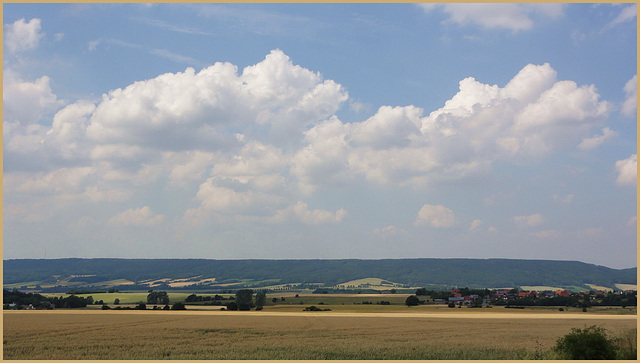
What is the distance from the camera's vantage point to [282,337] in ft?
165

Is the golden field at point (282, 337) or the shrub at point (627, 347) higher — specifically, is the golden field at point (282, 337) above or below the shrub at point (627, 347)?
below

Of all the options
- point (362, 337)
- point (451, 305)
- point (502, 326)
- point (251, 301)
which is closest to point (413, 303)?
point (451, 305)

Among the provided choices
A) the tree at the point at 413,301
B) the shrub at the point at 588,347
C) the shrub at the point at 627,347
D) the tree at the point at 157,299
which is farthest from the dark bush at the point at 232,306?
the shrub at the point at 588,347

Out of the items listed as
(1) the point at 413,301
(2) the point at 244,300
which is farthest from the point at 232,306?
(1) the point at 413,301

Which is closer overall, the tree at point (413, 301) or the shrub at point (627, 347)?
the shrub at point (627, 347)

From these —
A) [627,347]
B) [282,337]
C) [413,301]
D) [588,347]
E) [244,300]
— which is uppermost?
[588,347]

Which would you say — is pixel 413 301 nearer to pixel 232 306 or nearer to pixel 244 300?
pixel 244 300

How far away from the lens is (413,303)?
10181cm

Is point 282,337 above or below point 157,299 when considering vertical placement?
above

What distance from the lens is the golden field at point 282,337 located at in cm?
4181

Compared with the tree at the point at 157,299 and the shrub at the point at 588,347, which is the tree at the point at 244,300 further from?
the shrub at the point at 588,347

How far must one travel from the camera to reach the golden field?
4181cm

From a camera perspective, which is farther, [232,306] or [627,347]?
[232,306]

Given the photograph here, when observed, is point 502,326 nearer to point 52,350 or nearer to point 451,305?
point 451,305
